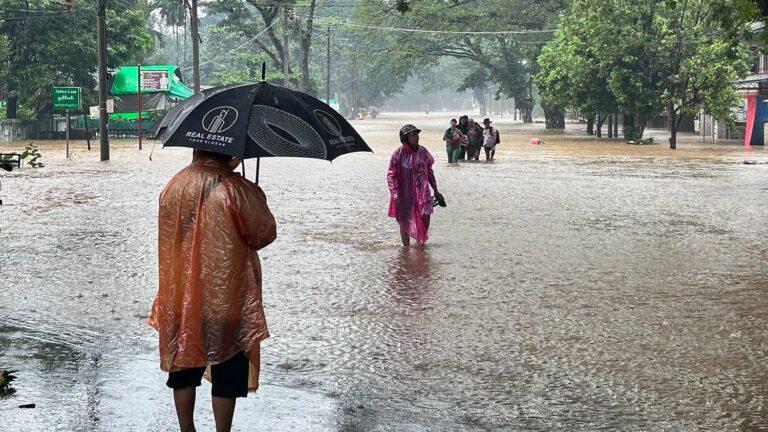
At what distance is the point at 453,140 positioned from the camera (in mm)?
26469

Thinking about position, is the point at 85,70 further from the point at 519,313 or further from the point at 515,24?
the point at 519,313

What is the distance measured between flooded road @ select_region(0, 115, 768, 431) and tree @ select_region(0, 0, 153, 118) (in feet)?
93.0

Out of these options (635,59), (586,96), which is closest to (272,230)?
(635,59)

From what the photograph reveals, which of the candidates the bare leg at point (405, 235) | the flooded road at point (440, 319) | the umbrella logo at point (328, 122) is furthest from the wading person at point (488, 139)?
the umbrella logo at point (328, 122)

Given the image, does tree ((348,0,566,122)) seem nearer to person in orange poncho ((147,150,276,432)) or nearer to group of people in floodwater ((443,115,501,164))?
group of people in floodwater ((443,115,501,164))

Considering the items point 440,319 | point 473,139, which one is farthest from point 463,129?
point 440,319

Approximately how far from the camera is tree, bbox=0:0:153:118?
140 feet

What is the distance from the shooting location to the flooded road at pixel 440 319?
17.1 ft

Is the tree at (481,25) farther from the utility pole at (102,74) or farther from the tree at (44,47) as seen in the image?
the utility pole at (102,74)

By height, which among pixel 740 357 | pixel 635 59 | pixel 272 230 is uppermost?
pixel 635 59

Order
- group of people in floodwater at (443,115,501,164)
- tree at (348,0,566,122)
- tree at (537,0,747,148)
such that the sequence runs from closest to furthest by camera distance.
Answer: group of people in floodwater at (443,115,501,164)
tree at (537,0,747,148)
tree at (348,0,566,122)

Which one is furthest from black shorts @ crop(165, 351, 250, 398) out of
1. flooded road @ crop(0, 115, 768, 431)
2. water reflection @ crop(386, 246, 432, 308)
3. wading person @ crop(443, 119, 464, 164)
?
wading person @ crop(443, 119, 464, 164)

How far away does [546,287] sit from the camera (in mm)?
8898

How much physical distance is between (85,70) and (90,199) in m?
29.4
